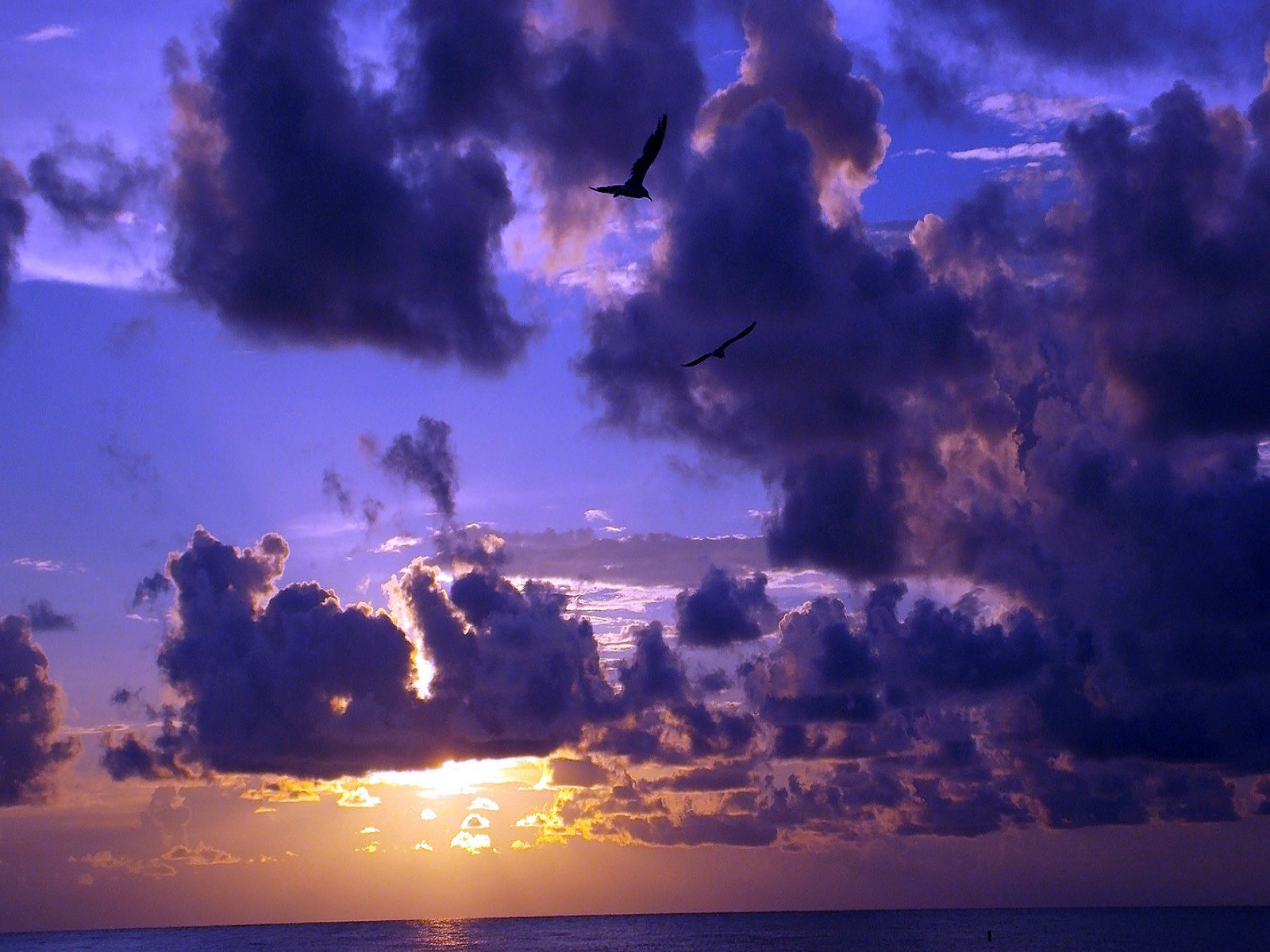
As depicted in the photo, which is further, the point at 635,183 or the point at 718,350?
the point at 718,350

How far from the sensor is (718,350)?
45.5 m

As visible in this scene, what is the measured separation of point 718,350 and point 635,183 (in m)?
10.5

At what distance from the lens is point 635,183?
36.0 m
